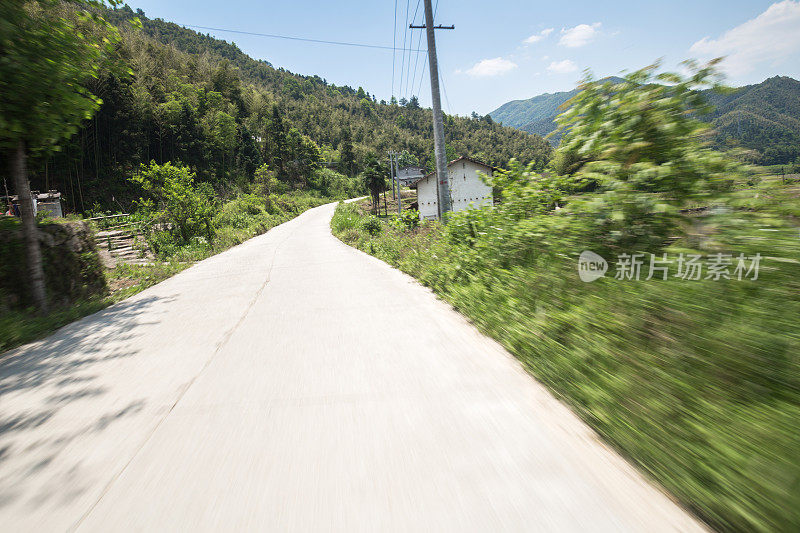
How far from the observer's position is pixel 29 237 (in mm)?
5570

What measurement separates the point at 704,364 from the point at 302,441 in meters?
2.35

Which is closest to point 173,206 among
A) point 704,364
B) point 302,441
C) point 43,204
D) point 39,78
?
point 43,204

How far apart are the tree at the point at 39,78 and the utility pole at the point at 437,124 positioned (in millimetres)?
6223

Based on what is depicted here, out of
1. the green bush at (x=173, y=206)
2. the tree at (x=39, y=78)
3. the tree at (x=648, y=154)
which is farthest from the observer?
the green bush at (x=173, y=206)

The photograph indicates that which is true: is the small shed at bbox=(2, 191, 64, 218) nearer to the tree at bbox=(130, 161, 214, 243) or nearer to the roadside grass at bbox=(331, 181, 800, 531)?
the tree at bbox=(130, 161, 214, 243)

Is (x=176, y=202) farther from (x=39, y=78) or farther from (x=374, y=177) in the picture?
(x=374, y=177)

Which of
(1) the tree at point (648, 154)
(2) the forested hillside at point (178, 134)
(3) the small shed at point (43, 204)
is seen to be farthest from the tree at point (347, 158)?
(1) the tree at point (648, 154)

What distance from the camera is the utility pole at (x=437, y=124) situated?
7.99 metres

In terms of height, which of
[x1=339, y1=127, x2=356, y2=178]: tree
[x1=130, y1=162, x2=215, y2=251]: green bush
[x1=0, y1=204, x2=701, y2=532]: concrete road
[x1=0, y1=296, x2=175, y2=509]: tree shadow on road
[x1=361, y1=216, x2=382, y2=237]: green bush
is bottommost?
[x1=0, y1=204, x2=701, y2=532]: concrete road

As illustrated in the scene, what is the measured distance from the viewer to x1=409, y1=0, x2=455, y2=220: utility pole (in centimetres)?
799

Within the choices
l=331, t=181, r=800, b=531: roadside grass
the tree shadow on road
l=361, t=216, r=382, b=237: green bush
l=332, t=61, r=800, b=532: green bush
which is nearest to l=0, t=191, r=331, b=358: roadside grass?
the tree shadow on road

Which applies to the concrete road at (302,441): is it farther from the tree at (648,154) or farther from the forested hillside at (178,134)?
the forested hillside at (178,134)

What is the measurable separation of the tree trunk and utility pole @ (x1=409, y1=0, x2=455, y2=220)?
7.17 m

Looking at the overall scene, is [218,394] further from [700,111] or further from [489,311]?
[700,111]
